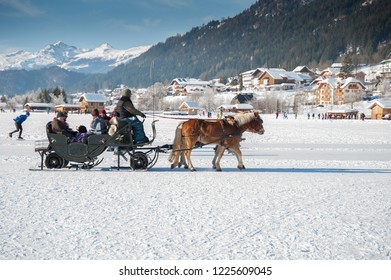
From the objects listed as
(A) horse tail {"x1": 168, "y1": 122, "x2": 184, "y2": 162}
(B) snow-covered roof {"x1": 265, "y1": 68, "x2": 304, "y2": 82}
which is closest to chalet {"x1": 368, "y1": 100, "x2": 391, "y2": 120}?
(A) horse tail {"x1": 168, "y1": 122, "x2": 184, "y2": 162}

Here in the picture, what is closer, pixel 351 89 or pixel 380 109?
pixel 380 109

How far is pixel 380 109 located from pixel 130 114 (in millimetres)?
78004

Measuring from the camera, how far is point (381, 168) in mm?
12570

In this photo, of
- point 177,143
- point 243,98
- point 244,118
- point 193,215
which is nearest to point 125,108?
point 177,143

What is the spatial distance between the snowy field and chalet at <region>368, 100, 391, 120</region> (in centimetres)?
7369

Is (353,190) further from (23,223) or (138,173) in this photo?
(23,223)

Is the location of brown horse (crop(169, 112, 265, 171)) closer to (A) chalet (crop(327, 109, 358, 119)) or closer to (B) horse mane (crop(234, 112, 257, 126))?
(B) horse mane (crop(234, 112, 257, 126))

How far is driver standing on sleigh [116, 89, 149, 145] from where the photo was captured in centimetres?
1043

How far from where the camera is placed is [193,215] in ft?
21.2

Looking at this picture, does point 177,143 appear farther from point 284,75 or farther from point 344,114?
point 284,75

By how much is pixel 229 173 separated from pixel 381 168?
5391mm

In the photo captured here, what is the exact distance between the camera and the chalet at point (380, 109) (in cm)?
7662

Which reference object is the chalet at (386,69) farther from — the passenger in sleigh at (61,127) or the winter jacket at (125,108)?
the passenger in sleigh at (61,127)
